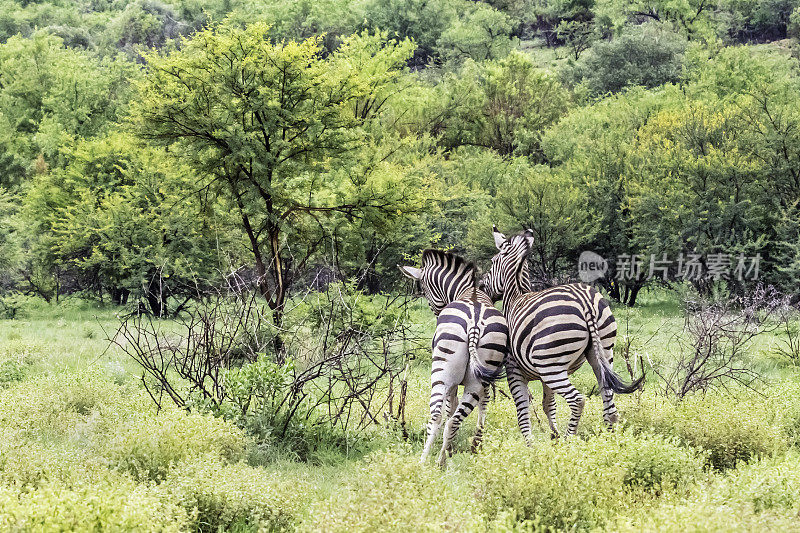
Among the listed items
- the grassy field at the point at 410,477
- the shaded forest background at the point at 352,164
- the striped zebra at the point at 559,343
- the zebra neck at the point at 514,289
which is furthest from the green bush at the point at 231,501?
the zebra neck at the point at 514,289

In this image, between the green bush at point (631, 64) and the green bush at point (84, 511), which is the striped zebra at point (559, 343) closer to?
the green bush at point (84, 511)

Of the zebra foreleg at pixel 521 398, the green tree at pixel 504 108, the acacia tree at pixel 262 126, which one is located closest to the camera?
the zebra foreleg at pixel 521 398

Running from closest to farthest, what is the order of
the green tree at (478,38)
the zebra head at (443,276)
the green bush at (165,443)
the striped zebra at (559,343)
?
the green bush at (165,443) < the striped zebra at (559,343) < the zebra head at (443,276) < the green tree at (478,38)

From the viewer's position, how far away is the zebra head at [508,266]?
25.9 ft

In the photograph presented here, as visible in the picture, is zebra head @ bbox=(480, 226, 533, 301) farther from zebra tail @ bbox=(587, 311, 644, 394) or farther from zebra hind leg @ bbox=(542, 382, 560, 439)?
zebra hind leg @ bbox=(542, 382, 560, 439)

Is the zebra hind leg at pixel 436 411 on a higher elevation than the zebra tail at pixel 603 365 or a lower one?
lower

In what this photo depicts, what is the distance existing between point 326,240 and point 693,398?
11.3m

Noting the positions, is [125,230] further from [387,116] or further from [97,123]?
[387,116]

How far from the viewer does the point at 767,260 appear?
81.8ft

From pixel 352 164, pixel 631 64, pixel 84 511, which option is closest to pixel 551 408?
pixel 84 511

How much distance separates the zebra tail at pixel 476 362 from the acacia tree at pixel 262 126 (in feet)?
28.7

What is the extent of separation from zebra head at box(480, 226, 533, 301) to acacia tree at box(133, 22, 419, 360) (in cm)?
787

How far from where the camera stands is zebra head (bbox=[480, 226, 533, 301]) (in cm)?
788

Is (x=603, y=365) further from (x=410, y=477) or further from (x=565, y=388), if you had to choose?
(x=410, y=477)
